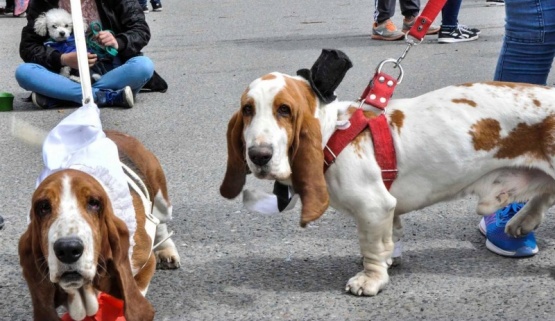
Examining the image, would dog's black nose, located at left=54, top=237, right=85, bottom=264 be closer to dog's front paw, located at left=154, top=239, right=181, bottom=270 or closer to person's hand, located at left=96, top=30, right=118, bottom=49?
dog's front paw, located at left=154, top=239, right=181, bottom=270

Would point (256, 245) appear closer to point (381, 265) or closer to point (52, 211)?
point (381, 265)

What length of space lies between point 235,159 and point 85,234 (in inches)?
30.2

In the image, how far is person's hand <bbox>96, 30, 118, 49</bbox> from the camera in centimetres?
632

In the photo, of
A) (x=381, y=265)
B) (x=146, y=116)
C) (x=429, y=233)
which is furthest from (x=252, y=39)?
(x=381, y=265)

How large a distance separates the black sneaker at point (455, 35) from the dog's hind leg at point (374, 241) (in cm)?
632

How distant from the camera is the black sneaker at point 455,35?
366 inches

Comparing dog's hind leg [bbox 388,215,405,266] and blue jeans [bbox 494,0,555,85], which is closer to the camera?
dog's hind leg [bbox 388,215,405,266]

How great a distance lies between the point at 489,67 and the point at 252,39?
10.7 feet

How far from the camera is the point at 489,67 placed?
25.5 feet

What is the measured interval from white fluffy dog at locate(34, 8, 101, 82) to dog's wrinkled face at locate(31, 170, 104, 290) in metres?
3.83

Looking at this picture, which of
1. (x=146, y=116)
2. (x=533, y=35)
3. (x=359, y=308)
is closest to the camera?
(x=359, y=308)

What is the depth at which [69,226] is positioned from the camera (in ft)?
8.46

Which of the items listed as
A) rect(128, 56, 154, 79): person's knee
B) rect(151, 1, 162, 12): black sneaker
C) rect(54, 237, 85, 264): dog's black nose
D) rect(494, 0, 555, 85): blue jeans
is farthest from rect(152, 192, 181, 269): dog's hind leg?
rect(151, 1, 162, 12): black sneaker

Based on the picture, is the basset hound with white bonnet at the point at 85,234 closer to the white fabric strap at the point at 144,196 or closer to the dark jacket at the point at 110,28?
the white fabric strap at the point at 144,196
